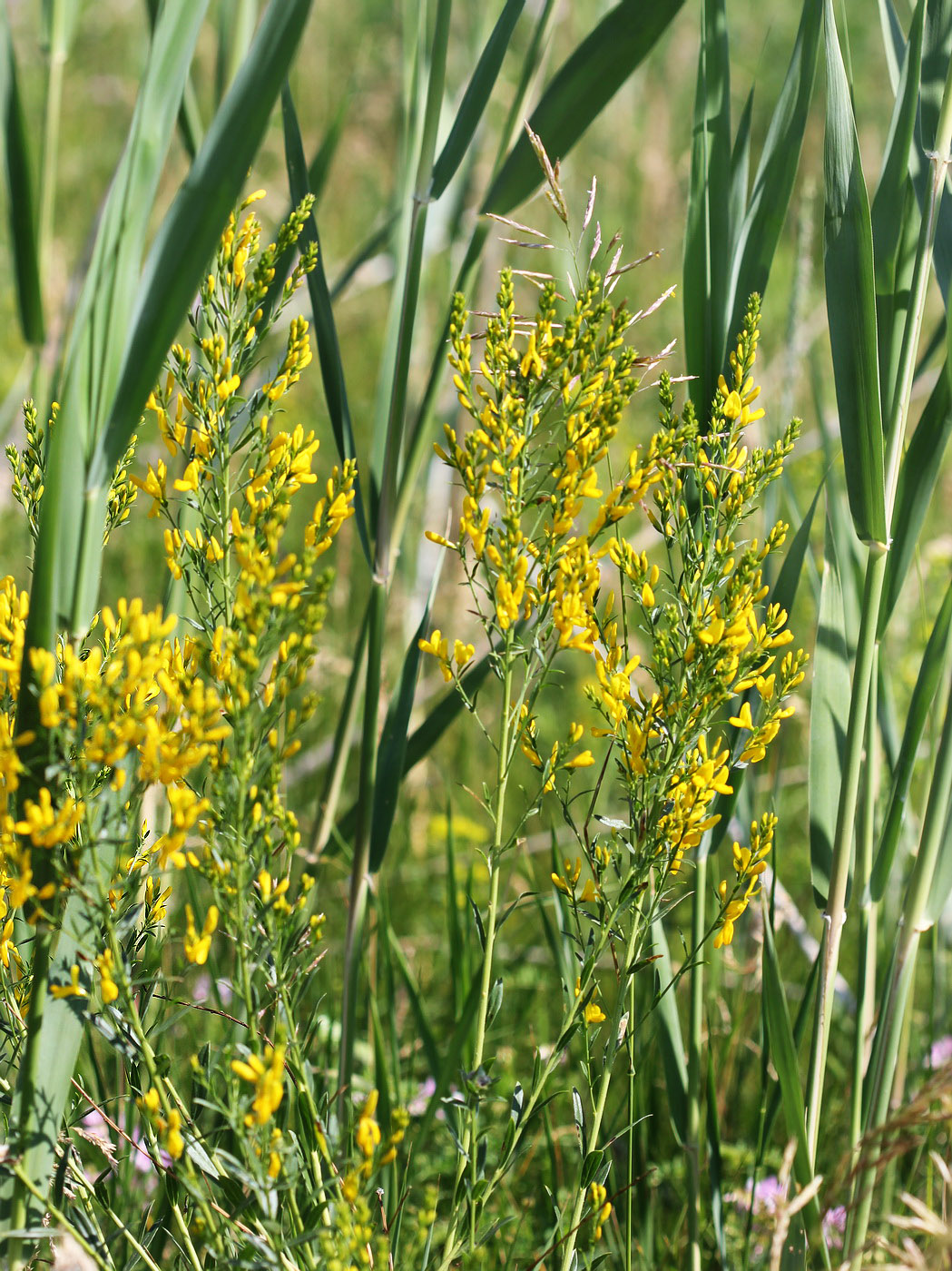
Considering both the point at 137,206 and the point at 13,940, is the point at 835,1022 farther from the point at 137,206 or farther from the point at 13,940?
the point at 137,206

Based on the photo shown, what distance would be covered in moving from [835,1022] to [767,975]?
102cm

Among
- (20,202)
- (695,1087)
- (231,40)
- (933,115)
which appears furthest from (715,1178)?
(231,40)

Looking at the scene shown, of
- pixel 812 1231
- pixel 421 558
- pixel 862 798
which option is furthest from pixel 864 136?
pixel 812 1231

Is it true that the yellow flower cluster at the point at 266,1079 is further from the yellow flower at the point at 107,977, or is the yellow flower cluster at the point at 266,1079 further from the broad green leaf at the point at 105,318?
the broad green leaf at the point at 105,318

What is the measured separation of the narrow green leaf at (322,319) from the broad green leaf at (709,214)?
33cm

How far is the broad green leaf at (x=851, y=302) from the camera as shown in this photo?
836 millimetres

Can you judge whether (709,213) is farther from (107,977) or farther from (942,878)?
(107,977)

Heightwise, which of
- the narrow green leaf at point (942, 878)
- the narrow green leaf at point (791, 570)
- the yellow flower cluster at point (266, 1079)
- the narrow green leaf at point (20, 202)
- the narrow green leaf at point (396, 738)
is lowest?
the yellow flower cluster at point (266, 1079)

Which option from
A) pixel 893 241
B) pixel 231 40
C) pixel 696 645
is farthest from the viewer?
pixel 231 40

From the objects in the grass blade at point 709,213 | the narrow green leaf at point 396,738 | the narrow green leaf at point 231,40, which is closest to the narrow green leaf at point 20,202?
the narrow green leaf at point 231,40

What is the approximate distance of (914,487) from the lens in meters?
0.93

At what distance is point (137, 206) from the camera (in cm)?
70

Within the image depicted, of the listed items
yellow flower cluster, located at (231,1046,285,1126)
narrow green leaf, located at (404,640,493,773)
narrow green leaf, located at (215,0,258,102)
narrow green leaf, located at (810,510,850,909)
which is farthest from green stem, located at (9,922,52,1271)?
narrow green leaf, located at (215,0,258,102)

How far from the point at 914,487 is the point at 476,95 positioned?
522mm
